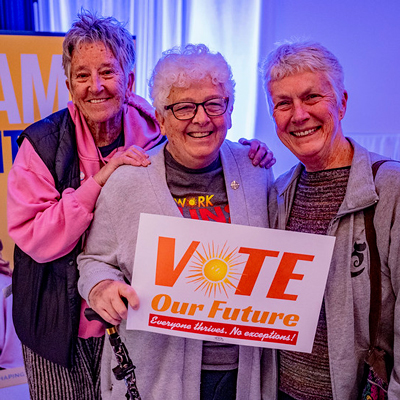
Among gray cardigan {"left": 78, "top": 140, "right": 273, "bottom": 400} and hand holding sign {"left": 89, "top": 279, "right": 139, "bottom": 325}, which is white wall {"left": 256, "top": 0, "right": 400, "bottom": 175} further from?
hand holding sign {"left": 89, "top": 279, "right": 139, "bottom": 325}

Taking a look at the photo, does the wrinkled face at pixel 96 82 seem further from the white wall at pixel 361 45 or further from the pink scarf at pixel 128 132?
the white wall at pixel 361 45

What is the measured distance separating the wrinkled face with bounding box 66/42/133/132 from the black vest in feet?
0.33

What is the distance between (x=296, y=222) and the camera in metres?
1.52

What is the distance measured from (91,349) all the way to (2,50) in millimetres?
1820

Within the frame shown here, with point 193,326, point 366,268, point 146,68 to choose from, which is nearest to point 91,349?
point 193,326

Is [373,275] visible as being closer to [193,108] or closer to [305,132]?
[305,132]

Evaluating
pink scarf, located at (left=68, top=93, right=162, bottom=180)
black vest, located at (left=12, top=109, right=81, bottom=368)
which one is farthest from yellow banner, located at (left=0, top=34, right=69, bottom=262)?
black vest, located at (left=12, top=109, right=81, bottom=368)

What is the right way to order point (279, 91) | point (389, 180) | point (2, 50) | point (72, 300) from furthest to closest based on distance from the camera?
point (2, 50)
point (72, 300)
point (279, 91)
point (389, 180)

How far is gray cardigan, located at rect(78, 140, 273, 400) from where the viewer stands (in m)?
1.49

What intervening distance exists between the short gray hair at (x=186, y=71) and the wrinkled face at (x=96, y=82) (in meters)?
0.26

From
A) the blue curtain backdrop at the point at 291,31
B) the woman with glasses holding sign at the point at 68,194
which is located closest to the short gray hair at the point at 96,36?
the woman with glasses holding sign at the point at 68,194

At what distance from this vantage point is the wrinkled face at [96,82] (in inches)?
68.1

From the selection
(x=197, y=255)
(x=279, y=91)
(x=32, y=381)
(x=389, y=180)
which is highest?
(x=279, y=91)

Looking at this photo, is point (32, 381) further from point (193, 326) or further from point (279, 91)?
point (279, 91)
